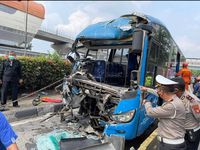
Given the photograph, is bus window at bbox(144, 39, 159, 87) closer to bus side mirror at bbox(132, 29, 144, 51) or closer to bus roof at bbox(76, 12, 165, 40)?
bus side mirror at bbox(132, 29, 144, 51)

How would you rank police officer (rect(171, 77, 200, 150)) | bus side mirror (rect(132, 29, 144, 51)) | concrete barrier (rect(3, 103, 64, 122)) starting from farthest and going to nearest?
concrete barrier (rect(3, 103, 64, 122)) → bus side mirror (rect(132, 29, 144, 51)) → police officer (rect(171, 77, 200, 150))

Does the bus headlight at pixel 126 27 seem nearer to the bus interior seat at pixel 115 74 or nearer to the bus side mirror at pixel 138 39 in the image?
the bus side mirror at pixel 138 39

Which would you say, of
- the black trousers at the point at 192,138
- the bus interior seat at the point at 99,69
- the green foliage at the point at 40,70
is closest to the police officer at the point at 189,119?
the black trousers at the point at 192,138

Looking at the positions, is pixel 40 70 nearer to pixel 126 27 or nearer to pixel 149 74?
pixel 126 27

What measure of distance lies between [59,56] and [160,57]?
7.53m

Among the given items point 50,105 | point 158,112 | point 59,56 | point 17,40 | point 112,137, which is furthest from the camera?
point 17,40

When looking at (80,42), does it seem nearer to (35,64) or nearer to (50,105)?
(50,105)

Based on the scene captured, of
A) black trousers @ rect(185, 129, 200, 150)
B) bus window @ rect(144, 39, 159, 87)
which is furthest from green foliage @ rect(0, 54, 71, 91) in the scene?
black trousers @ rect(185, 129, 200, 150)

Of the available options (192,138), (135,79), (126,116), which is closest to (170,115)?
(192,138)

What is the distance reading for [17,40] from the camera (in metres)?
38.7

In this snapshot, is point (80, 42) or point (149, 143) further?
point (80, 42)

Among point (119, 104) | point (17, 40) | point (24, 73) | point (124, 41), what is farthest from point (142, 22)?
point (17, 40)

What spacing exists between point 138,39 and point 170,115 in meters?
2.37

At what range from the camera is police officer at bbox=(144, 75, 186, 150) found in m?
Answer: 3.19
